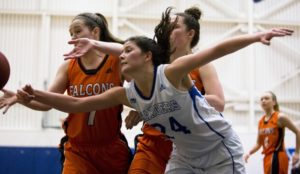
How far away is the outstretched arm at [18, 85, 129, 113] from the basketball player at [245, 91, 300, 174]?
155 inches

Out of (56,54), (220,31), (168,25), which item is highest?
(168,25)

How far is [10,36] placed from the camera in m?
10.8

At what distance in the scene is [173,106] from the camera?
2.92 m

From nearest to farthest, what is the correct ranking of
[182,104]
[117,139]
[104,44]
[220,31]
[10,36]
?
[182,104] → [104,44] → [117,139] → [10,36] → [220,31]

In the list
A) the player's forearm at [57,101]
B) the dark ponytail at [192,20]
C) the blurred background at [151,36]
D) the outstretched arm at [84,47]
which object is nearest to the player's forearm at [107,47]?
the outstretched arm at [84,47]

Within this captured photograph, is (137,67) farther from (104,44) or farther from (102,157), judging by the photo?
(102,157)

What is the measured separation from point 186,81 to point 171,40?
0.62 m

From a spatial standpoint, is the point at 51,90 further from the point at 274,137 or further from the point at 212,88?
the point at 274,137

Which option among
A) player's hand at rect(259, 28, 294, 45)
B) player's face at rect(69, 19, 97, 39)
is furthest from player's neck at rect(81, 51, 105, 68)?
player's hand at rect(259, 28, 294, 45)

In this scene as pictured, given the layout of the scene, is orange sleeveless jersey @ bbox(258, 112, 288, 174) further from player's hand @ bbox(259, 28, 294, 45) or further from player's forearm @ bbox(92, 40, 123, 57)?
player's hand @ bbox(259, 28, 294, 45)

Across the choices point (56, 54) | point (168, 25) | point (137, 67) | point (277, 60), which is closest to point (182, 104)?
point (137, 67)

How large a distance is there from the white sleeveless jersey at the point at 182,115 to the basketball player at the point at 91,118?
1.75 ft

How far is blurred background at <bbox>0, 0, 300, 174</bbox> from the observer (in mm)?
10555

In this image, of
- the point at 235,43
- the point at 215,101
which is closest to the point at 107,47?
the point at 215,101
